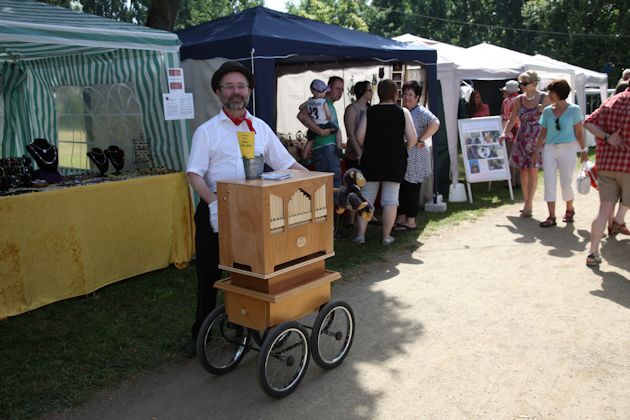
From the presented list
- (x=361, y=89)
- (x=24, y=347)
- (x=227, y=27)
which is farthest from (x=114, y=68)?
(x=24, y=347)

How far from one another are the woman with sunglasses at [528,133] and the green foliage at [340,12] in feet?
108

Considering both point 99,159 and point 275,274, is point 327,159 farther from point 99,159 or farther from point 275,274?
point 275,274

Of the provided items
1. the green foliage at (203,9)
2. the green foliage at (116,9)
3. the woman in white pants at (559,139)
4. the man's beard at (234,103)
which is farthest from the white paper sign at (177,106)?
the green foliage at (203,9)

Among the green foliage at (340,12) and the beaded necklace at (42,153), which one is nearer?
the beaded necklace at (42,153)

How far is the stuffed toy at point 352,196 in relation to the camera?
3.14 m

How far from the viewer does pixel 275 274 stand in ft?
9.26

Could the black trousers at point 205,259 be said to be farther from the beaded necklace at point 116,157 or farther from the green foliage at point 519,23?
the green foliage at point 519,23

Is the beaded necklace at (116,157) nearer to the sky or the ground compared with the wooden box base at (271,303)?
nearer to the sky

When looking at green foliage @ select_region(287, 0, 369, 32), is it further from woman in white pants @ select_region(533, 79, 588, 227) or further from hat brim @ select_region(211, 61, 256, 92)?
hat brim @ select_region(211, 61, 256, 92)

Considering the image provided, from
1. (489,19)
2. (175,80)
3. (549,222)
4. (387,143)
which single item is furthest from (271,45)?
(489,19)

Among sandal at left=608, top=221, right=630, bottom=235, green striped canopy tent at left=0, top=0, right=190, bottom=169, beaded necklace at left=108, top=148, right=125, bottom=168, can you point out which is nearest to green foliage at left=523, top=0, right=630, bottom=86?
sandal at left=608, top=221, right=630, bottom=235

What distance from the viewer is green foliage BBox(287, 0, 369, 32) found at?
39606 millimetres

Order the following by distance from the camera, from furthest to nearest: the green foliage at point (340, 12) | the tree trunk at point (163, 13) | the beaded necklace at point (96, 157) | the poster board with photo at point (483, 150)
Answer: the green foliage at point (340, 12) → the poster board with photo at point (483, 150) → the tree trunk at point (163, 13) → the beaded necklace at point (96, 157)

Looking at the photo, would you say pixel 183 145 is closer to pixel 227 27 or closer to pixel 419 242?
pixel 227 27
